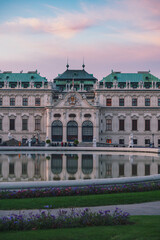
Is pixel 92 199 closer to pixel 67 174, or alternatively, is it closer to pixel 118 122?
pixel 67 174

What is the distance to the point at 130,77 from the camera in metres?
82.0

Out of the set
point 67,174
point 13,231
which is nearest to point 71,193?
point 13,231

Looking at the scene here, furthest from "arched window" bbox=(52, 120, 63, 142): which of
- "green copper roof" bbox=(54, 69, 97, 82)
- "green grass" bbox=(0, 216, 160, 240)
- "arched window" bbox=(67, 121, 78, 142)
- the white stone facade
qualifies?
"green grass" bbox=(0, 216, 160, 240)

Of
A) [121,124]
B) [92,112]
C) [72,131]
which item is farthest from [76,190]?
[121,124]

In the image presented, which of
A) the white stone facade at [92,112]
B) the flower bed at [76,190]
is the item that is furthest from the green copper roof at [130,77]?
the flower bed at [76,190]

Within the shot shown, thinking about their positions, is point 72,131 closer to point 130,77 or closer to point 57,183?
point 130,77

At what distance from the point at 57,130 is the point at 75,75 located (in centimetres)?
1541

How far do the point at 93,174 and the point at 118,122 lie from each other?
167 ft

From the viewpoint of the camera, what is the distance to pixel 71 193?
19266mm

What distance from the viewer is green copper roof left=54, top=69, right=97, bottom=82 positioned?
84.9 meters

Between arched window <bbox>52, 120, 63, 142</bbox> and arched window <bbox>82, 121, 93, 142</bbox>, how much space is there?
15.6 ft

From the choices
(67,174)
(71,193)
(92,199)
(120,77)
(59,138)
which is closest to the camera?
(92,199)

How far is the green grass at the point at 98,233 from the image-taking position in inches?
428

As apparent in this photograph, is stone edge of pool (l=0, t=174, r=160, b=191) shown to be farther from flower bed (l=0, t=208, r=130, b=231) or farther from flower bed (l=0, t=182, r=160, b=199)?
flower bed (l=0, t=208, r=130, b=231)
